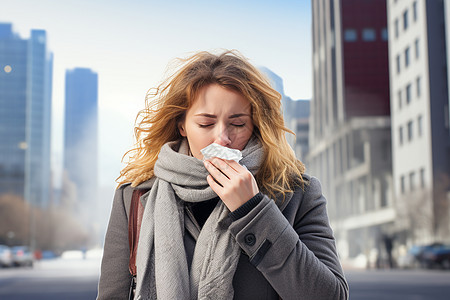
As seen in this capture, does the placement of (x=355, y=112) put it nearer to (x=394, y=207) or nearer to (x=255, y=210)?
(x=394, y=207)

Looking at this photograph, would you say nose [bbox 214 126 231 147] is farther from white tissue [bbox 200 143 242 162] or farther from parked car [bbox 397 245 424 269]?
parked car [bbox 397 245 424 269]

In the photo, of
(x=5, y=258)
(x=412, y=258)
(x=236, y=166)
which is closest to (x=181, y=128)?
(x=236, y=166)

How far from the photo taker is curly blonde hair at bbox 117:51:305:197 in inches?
48.5

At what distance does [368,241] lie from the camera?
15898 mm

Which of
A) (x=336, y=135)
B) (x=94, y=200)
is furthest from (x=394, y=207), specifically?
Answer: (x=94, y=200)

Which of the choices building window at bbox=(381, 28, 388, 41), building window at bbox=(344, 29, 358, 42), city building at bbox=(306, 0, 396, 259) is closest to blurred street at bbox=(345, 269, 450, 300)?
city building at bbox=(306, 0, 396, 259)

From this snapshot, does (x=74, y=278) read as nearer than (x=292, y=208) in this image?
No

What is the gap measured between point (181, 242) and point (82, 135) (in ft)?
46.4

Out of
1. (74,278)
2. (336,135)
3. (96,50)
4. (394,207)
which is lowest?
(74,278)

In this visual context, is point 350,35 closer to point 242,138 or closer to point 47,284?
point 47,284

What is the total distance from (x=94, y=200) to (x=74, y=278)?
91.6 inches

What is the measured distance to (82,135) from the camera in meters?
14.9

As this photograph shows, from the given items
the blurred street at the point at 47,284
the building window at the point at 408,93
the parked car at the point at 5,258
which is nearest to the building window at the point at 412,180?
the building window at the point at 408,93

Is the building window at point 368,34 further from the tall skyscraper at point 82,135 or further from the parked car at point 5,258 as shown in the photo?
the parked car at point 5,258
